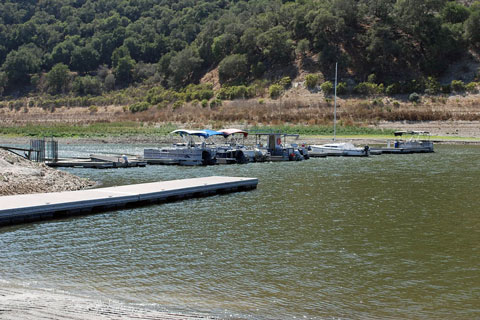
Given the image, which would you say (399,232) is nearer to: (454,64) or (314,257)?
(314,257)

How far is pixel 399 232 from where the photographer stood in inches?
742

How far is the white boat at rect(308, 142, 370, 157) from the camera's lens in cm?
5509

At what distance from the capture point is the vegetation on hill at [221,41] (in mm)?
104625

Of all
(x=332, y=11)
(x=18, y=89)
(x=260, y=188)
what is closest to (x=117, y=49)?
(x=18, y=89)

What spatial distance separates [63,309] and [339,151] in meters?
47.1

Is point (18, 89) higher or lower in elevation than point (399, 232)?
higher

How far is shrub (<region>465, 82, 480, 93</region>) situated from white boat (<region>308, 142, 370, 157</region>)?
43.6m

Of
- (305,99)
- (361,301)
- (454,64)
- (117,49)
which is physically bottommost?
(361,301)

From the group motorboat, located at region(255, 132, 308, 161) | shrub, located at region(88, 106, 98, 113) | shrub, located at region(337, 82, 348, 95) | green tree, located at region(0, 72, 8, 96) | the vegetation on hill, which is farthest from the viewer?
green tree, located at region(0, 72, 8, 96)

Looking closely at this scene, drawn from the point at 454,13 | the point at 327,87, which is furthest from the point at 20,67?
the point at 454,13

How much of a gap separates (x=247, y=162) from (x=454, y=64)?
229 feet

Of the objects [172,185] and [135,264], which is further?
[172,185]

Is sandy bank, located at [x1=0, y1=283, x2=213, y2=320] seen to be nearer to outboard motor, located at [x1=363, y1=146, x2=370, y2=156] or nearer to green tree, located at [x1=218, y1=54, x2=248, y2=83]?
outboard motor, located at [x1=363, y1=146, x2=370, y2=156]


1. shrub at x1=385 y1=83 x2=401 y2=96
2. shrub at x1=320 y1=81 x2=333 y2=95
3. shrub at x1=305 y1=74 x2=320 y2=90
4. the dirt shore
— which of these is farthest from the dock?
shrub at x1=385 y1=83 x2=401 y2=96
